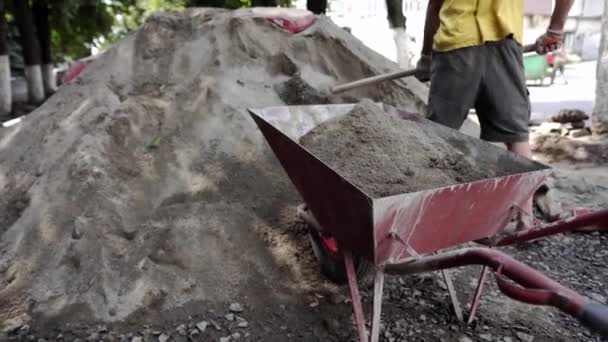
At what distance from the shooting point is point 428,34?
11.1 feet

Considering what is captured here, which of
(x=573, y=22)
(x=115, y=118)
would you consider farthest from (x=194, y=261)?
(x=573, y=22)

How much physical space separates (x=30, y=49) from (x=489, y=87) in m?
12.1

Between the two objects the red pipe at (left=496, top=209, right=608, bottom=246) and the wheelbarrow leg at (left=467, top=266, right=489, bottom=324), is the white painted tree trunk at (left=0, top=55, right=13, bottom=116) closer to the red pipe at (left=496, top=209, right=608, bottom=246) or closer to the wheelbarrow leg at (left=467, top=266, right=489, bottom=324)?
the wheelbarrow leg at (left=467, top=266, right=489, bottom=324)

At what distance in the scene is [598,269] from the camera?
3.02 metres

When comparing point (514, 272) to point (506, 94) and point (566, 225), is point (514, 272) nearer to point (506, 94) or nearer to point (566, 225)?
point (566, 225)

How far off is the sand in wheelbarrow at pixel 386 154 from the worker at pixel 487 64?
526 millimetres

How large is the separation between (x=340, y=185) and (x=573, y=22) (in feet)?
115

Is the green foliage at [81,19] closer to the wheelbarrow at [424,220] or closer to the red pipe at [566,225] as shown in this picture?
the wheelbarrow at [424,220]

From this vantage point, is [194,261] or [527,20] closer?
[194,261]

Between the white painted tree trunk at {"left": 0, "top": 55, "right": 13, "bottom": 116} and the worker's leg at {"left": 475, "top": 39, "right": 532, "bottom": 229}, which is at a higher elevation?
the worker's leg at {"left": 475, "top": 39, "right": 532, "bottom": 229}

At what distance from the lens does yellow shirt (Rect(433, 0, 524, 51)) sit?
9.32 ft

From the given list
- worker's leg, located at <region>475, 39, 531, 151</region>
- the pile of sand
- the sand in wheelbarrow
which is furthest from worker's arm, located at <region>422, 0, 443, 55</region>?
the sand in wheelbarrow

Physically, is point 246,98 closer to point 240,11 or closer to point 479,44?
point 240,11

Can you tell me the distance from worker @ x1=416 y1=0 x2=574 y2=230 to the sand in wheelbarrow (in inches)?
20.7
